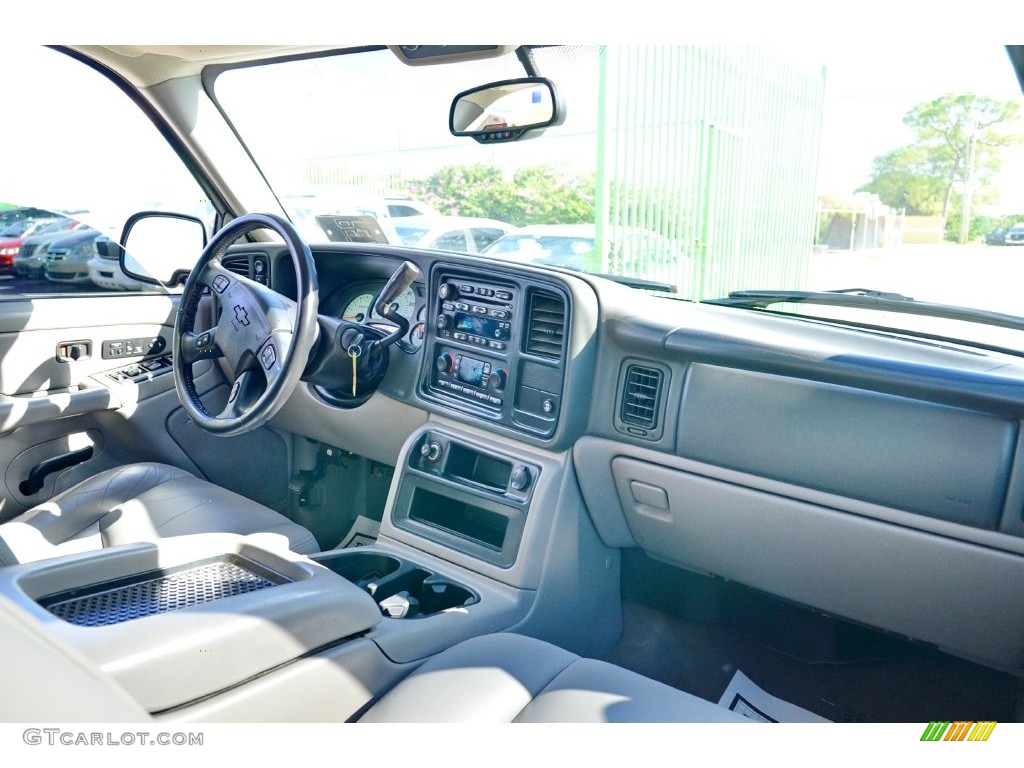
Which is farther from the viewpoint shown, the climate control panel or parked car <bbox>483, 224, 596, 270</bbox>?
parked car <bbox>483, 224, 596, 270</bbox>

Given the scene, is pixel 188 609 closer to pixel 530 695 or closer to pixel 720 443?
pixel 530 695

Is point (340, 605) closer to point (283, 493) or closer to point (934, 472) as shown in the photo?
point (934, 472)

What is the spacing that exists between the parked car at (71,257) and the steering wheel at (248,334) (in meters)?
1.02

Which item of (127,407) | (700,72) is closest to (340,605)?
(127,407)

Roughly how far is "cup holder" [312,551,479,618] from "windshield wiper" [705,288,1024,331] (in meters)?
1.13

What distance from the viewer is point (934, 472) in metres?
1.82

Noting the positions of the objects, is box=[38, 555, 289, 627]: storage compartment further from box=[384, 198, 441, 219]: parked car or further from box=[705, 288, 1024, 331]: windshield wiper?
box=[384, 198, 441, 219]: parked car

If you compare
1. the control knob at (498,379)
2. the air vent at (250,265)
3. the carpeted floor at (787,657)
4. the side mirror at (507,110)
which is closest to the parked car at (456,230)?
the air vent at (250,265)

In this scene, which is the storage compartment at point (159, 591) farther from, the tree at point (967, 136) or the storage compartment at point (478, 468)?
the tree at point (967, 136)

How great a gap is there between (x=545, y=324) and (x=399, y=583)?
84 centimetres

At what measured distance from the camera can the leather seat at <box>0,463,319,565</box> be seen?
2.64 metres

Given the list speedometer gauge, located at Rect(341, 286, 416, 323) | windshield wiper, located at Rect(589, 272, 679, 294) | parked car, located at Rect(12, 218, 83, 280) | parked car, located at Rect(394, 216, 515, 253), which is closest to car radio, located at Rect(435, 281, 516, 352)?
speedometer gauge, located at Rect(341, 286, 416, 323)

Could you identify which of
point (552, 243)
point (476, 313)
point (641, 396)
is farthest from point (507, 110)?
point (552, 243)

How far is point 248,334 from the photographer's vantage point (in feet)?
7.86
